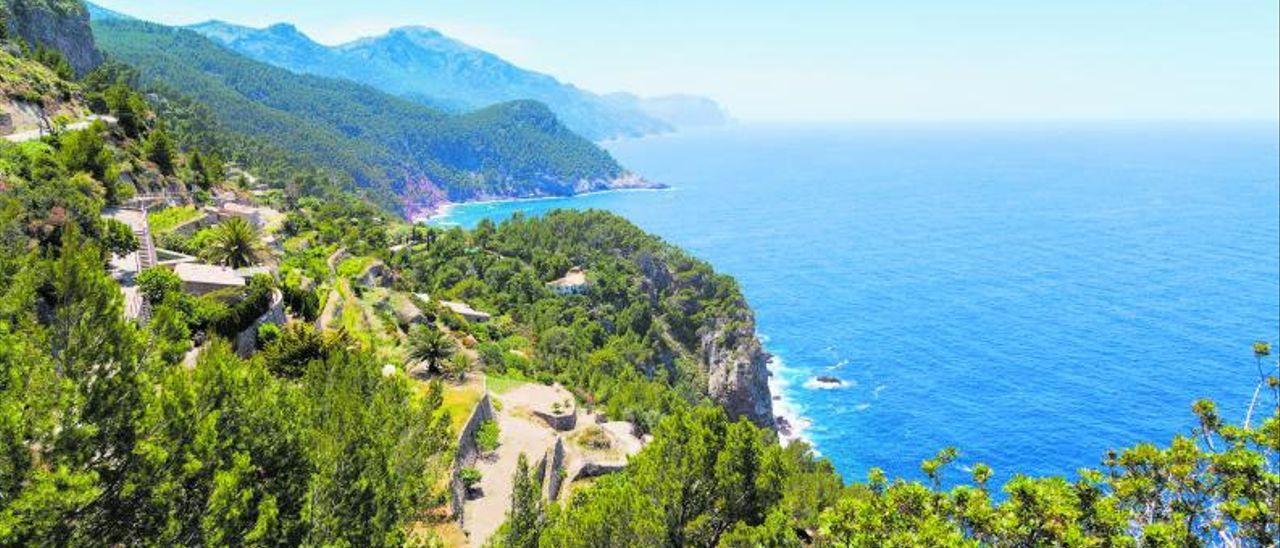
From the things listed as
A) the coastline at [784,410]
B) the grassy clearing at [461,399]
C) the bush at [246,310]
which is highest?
the bush at [246,310]

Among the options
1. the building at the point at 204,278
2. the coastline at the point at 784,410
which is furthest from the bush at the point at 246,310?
the coastline at the point at 784,410

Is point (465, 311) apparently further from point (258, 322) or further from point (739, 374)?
point (258, 322)

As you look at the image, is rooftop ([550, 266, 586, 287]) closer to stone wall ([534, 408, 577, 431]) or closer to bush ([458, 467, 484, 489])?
stone wall ([534, 408, 577, 431])

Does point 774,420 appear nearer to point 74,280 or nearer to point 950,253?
point 74,280

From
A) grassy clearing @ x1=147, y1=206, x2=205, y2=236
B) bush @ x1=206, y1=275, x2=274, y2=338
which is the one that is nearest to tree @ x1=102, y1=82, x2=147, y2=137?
grassy clearing @ x1=147, y1=206, x2=205, y2=236

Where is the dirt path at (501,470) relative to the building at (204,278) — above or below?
below

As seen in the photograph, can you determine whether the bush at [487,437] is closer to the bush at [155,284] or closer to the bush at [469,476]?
the bush at [469,476]
